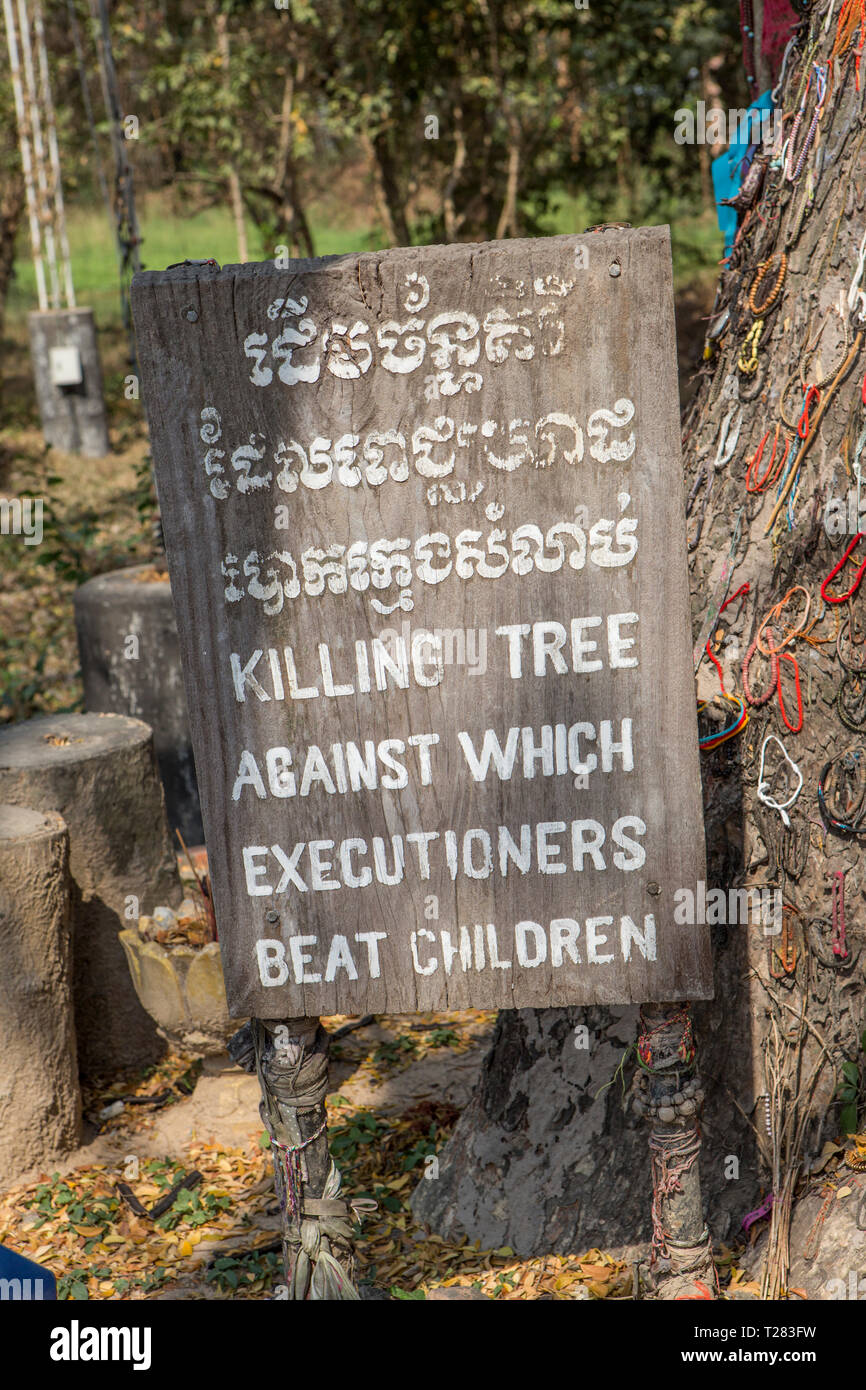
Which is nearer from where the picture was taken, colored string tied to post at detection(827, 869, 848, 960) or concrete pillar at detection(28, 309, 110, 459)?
colored string tied to post at detection(827, 869, 848, 960)

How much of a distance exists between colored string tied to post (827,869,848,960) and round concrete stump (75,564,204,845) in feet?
12.6

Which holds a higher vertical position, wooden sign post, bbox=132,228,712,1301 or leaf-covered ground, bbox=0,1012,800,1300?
wooden sign post, bbox=132,228,712,1301

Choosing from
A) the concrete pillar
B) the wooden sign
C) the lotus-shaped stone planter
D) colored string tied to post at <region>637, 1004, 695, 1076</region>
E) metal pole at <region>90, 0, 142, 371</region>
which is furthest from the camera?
the concrete pillar

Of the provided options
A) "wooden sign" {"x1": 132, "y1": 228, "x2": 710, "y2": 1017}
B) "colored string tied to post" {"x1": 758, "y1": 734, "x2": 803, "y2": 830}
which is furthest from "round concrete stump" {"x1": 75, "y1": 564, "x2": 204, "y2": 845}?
"wooden sign" {"x1": 132, "y1": 228, "x2": 710, "y2": 1017}

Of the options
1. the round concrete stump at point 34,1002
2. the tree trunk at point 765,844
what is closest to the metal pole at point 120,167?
the round concrete stump at point 34,1002

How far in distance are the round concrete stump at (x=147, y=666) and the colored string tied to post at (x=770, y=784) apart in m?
3.76

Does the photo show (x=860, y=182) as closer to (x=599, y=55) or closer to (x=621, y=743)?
(x=621, y=743)

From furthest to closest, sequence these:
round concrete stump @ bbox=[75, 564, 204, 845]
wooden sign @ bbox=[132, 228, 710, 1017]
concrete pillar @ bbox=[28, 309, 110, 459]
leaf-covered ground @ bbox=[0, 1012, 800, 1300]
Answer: concrete pillar @ bbox=[28, 309, 110, 459] → round concrete stump @ bbox=[75, 564, 204, 845] → leaf-covered ground @ bbox=[0, 1012, 800, 1300] → wooden sign @ bbox=[132, 228, 710, 1017]

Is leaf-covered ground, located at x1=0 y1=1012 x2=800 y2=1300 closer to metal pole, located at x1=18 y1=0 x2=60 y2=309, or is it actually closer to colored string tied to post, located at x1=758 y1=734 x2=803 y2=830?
colored string tied to post, located at x1=758 y1=734 x2=803 y2=830

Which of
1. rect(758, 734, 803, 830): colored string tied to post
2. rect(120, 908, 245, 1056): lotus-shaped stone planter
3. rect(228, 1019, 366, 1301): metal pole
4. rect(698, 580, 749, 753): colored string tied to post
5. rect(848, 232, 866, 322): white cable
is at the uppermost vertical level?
rect(848, 232, 866, 322): white cable

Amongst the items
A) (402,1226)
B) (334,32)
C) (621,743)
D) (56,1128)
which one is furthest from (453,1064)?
(334,32)

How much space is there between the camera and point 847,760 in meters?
2.98

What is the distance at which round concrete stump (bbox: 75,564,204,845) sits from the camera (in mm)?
6344

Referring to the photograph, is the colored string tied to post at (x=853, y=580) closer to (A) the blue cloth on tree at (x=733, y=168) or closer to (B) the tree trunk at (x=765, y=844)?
(B) the tree trunk at (x=765, y=844)
